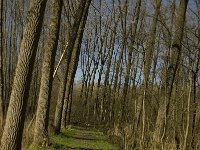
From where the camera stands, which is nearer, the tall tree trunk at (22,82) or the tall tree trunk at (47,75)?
the tall tree trunk at (22,82)

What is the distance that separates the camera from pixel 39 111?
1241 centimetres

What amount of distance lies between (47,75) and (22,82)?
416 cm

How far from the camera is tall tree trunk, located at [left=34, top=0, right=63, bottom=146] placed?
12016mm

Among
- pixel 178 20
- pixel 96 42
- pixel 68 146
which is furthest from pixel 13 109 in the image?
pixel 96 42

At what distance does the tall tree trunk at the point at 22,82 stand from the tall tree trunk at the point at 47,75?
3890 millimetres

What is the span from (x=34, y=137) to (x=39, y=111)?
2.78 ft

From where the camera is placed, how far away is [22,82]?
7992mm

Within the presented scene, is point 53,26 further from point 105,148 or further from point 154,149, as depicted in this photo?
point 154,149

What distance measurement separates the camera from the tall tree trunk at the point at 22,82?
A: 791 centimetres

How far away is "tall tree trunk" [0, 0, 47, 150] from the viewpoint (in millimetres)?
7906

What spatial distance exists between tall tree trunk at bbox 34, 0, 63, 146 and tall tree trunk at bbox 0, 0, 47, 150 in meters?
3.89

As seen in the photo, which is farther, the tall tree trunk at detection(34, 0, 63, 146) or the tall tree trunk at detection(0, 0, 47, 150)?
the tall tree trunk at detection(34, 0, 63, 146)

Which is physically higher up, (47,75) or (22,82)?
(47,75)

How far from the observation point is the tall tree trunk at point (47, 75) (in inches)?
473
